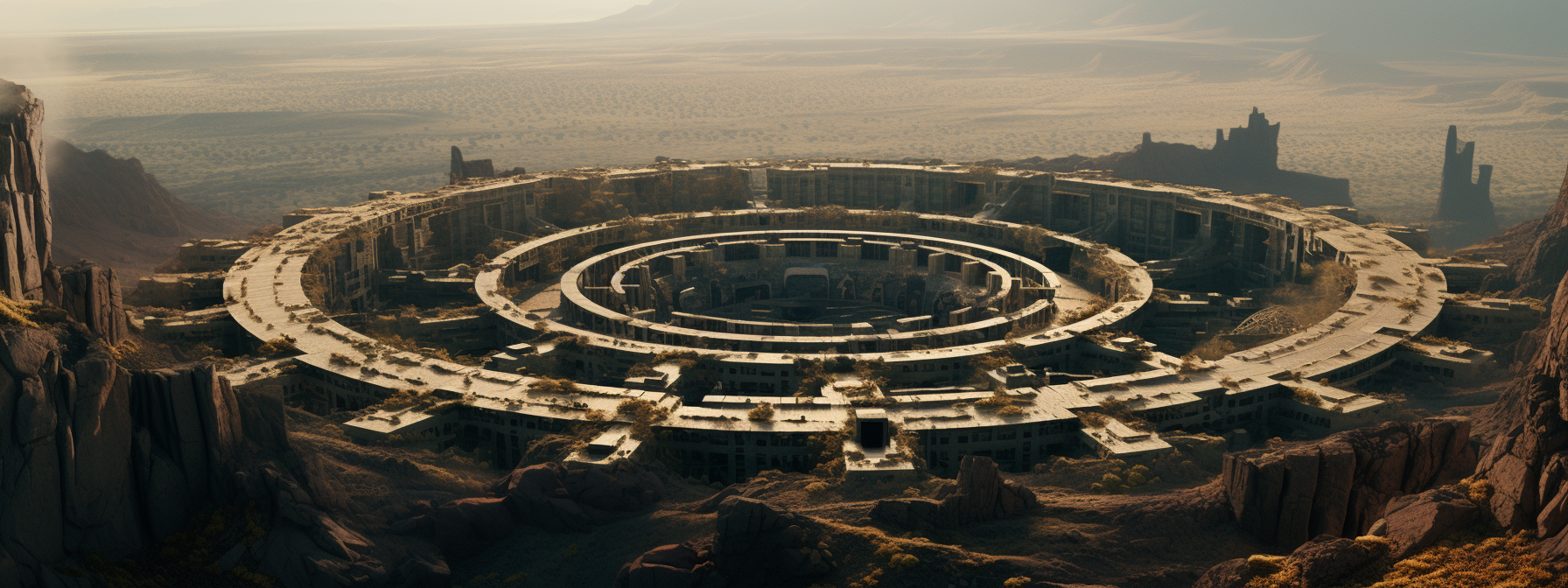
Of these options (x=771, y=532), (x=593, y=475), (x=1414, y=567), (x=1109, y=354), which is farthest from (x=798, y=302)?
(x=1414, y=567)

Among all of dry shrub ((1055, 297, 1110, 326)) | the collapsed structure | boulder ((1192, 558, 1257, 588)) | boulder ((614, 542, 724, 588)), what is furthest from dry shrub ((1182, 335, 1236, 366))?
boulder ((614, 542, 724, 588))

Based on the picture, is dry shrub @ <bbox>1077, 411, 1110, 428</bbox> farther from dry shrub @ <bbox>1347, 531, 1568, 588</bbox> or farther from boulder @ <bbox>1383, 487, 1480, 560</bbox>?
dry shrub @ <bbox>1347, 531, 1568, 588</bbox>

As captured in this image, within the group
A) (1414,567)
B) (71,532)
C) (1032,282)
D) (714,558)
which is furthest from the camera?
(1032,282)

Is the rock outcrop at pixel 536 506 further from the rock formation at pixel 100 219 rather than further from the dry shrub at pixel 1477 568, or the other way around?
the rock formation at pixel 100 219

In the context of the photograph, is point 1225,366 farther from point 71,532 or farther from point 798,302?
point 71,532

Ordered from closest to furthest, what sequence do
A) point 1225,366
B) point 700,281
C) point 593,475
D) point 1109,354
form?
point 593,475 < point 1225,366 < point 1109,354 < point 700,281

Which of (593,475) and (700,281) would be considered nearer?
(593,475)

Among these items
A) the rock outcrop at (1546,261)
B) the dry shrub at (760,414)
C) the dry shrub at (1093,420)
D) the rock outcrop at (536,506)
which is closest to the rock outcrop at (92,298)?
the rock outcrop at (536,506)
